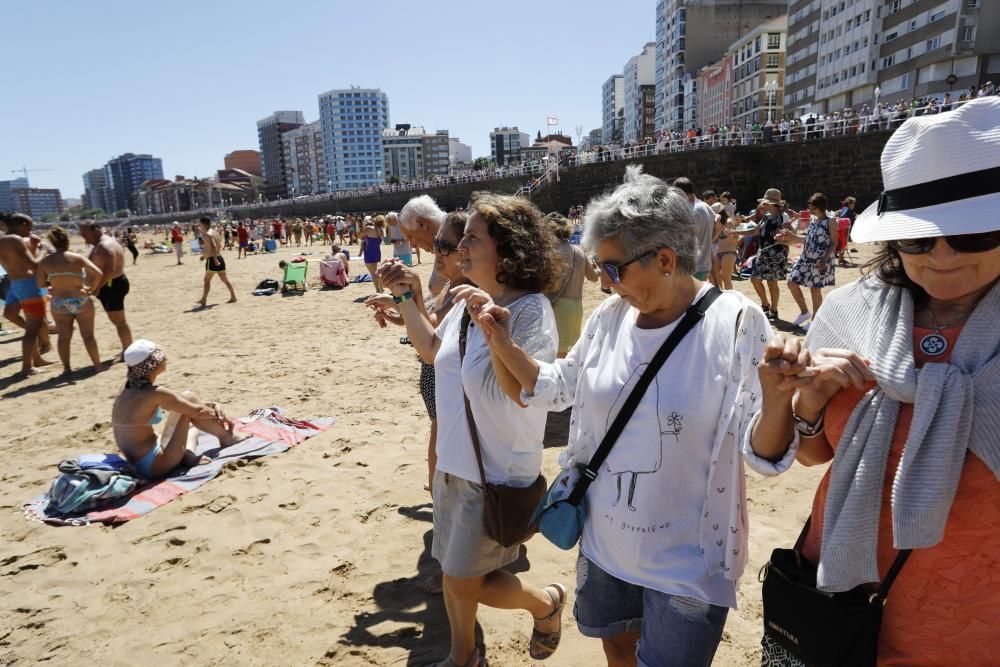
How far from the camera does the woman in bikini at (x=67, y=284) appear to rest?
6.86 m

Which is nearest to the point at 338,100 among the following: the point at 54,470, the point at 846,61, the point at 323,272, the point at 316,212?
the point at 316,212

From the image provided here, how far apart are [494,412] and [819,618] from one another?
1.09 metres

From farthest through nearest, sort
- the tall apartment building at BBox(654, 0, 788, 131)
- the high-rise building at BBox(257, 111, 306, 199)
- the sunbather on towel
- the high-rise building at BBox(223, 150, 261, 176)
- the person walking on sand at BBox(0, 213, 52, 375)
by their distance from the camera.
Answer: the high-rise building at BBox(223, 150, 261, 176)
the high-rise building at BBox(257, 111, 306, 199)
the tall apartment building at BBox(654, 0, 788, 131)
the person walking on sand at BBox(0, 213, 52, 375)
the sunbather on towel

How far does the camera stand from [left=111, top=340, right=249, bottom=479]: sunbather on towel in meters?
4.20

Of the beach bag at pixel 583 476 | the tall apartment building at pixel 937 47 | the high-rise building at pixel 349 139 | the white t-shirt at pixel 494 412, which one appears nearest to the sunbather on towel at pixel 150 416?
the white t-shirt at pixel 494 412


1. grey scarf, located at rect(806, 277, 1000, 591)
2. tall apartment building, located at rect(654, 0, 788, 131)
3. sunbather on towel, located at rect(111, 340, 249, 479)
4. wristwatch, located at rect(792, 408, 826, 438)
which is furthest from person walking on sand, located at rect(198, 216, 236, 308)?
tall apartment building, located at rect(654, 0, 788, 131)

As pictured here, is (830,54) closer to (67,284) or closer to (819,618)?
(67,284)

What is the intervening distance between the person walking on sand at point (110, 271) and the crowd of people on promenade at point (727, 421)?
6.65 m

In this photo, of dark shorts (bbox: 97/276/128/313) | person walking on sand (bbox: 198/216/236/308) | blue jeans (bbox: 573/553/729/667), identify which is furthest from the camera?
person walking on sand (bbox: 198/216/236/308)

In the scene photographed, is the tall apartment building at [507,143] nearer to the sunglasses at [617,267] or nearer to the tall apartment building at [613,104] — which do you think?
the tall apartment building at [613,104]

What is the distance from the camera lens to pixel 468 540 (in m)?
2.04

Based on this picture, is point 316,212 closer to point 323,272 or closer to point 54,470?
point 323,272

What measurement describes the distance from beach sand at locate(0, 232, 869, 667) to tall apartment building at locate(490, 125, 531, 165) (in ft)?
400

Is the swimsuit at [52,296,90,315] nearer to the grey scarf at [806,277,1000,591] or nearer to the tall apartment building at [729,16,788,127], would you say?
the grey scarf at [806,277,1000,591]
